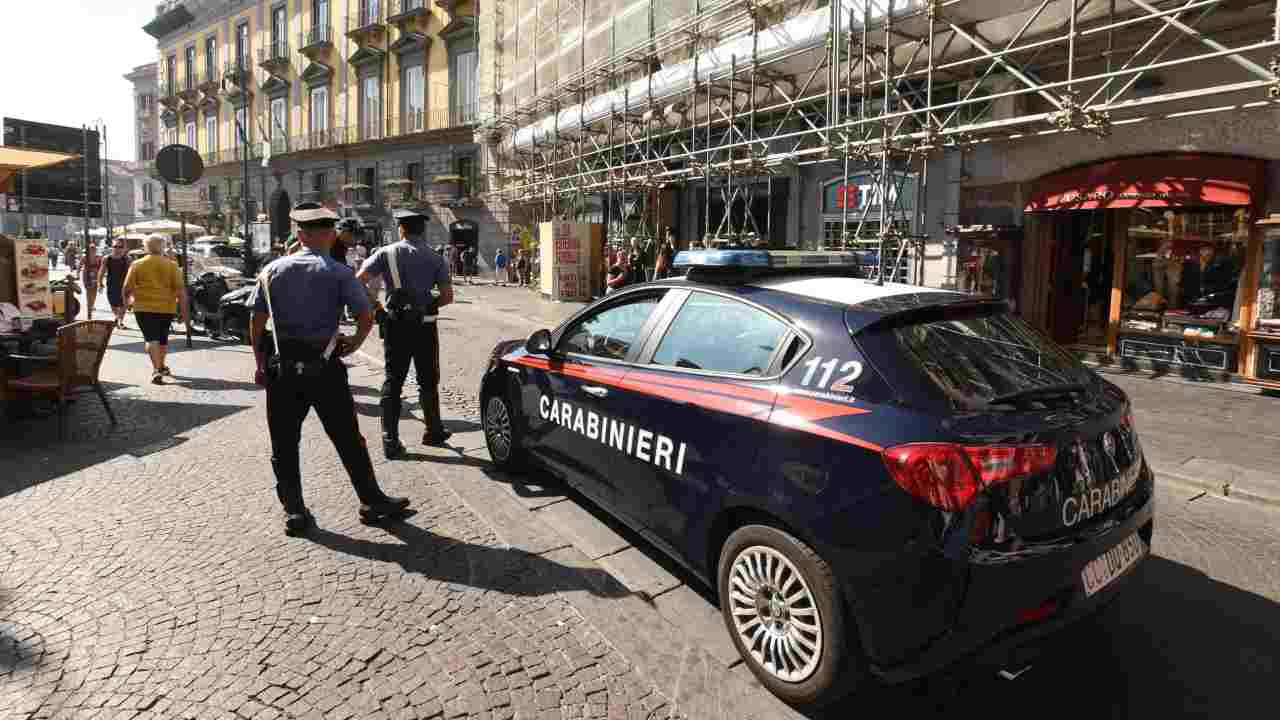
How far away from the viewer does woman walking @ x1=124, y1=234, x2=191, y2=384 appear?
8.47 meters

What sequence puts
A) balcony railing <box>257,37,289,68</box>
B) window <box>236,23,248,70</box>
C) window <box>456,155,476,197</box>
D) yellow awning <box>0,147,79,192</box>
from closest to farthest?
yellow awning <box>0,147,79,192</box>
window <box>456,155,476,197</box>
balcony railing <box>257,37,289,68</box>
window <box>236,23,248,70</box>

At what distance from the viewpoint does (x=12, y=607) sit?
3246mm

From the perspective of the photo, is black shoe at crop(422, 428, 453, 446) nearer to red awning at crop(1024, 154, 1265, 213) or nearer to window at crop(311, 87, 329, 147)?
red awning at crop(1024, 154, 1265, 213)

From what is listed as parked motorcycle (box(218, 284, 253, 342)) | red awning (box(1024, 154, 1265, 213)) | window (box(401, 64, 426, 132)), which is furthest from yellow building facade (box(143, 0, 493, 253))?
red awning (box(1024, 154, 1265, 213))

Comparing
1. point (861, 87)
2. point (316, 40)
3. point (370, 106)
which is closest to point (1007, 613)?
point (861, 87)

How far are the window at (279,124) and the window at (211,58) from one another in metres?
7.75

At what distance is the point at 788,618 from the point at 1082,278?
10.9m

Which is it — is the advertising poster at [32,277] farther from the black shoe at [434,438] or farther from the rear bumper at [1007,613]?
the rear bumper at [1007,613]

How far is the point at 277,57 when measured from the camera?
38.9m

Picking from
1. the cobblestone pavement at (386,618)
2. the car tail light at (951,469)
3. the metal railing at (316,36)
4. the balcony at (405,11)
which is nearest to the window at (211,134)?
the metal railing at (316,36)

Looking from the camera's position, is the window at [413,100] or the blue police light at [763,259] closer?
the blue police light at [763,259]

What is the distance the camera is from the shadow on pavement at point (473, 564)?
11.5 ft

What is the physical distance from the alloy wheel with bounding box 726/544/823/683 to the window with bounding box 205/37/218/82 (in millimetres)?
52329

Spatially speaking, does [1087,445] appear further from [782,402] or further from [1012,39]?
[1012,39]
